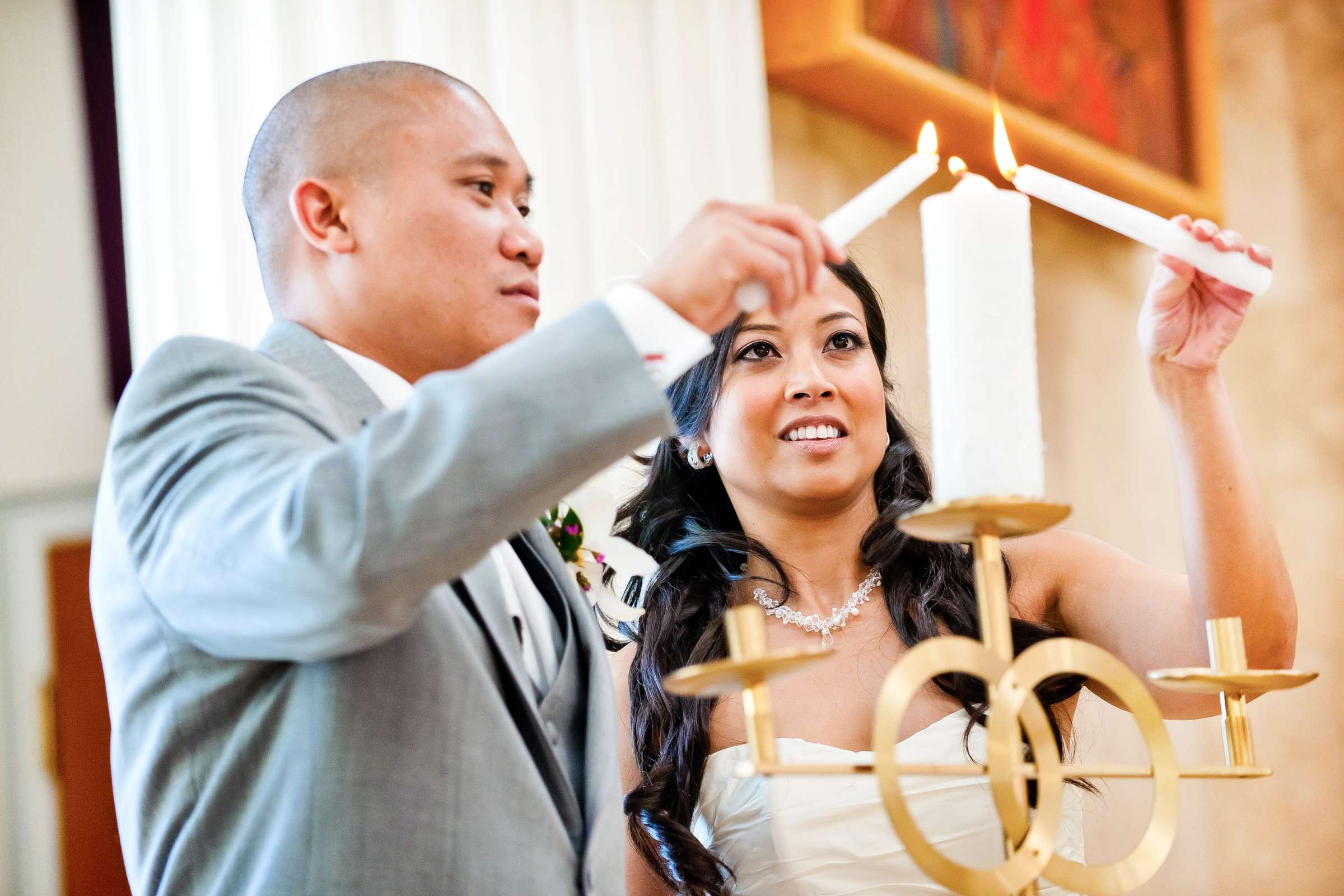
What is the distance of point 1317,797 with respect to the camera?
4.97m

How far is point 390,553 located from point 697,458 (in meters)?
1.66

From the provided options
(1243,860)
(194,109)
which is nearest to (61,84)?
(194,109)

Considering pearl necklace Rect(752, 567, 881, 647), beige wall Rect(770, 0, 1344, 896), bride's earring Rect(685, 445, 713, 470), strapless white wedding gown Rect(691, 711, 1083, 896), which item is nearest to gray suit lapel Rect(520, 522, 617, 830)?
strapless white wedding gown Rect(691, 711, 1083, 896)

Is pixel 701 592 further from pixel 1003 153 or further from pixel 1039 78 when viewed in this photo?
pixel 1039 78

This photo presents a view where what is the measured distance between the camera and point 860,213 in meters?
1.10

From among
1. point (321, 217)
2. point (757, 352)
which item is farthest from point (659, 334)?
point (757, 352)

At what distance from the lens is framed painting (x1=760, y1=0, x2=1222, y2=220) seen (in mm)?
3533

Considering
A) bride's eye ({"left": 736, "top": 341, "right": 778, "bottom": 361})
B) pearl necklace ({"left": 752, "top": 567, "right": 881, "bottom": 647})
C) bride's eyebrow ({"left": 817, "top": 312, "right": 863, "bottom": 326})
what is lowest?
pearl necklace ({"left": 752, "top": 567, "right": 881, "bottom": 647})

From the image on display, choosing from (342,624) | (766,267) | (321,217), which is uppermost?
(321,217)

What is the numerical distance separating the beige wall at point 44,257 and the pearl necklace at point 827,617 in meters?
1.34

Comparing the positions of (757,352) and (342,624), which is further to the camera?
(757,352)

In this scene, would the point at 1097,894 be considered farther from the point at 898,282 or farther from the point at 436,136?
the point at 898,282

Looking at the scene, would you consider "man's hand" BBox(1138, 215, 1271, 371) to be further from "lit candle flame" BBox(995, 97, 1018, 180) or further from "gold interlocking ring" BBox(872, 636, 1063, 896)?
"gold interlocking ring" BBox(872, 636, 1063, 896)

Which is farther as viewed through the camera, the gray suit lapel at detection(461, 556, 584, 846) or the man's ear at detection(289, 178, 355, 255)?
the man's ear at detection(289, 178, 355, 255)
